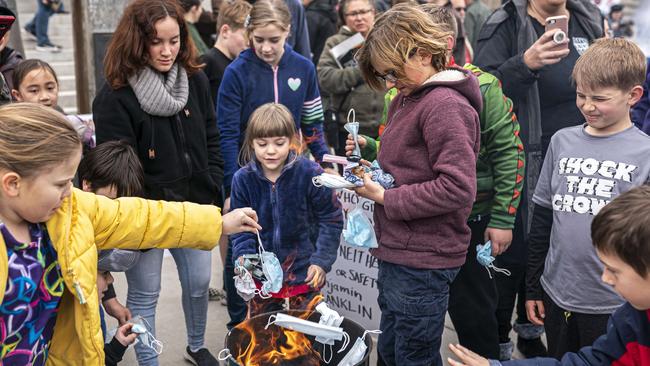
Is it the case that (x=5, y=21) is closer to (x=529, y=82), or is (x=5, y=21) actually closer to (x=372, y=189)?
(x=372, y=189)

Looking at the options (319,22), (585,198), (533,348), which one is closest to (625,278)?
(585,198)

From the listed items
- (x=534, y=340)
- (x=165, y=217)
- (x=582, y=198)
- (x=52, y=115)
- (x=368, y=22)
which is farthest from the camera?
(x=368, y=22)

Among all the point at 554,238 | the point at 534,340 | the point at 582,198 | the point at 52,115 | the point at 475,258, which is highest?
the point at 52,115

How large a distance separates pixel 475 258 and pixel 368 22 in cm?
263

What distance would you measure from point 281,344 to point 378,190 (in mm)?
869

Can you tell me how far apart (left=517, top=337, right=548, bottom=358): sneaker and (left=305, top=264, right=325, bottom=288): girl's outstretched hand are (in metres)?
1.40

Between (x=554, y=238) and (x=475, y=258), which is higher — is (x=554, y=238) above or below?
above

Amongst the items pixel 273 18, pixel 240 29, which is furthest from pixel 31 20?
pixel 273 18

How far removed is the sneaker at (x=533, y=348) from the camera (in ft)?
13.0

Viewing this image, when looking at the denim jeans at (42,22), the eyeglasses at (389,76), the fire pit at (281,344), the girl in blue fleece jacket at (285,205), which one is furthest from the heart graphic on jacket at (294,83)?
the denim jeans at (42,22)

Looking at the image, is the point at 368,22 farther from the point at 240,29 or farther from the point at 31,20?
the point at 31,20

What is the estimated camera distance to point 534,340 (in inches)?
156

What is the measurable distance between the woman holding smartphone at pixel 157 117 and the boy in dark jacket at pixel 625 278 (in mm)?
1885

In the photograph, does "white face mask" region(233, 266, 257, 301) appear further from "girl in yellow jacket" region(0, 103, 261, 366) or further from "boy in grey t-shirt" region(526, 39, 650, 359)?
"boy in grey t-shirt" region(526, 39, 650, 359)
